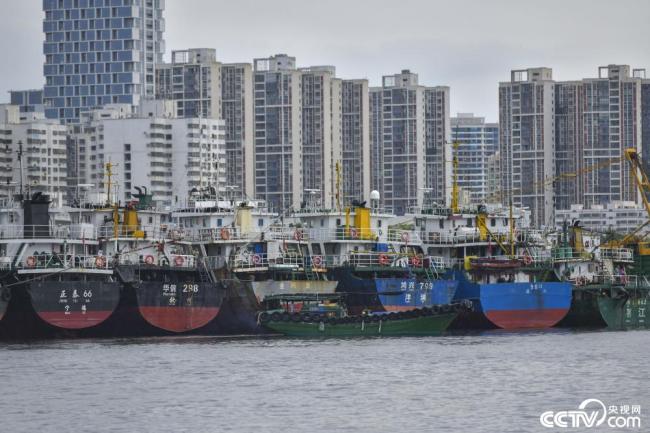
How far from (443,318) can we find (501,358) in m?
15.4

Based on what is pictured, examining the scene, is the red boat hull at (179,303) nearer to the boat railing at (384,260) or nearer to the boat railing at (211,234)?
the boat railing at (211,234)

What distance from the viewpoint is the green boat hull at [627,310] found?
A: 10812 cm

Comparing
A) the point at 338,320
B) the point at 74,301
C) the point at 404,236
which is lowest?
the point at 338,320

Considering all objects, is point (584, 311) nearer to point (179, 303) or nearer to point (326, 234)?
point (326, 234)

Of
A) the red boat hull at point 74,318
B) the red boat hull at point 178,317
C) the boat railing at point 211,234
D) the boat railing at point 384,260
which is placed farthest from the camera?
the boat railing at point 384,260

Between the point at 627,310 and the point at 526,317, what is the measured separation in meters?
7.29

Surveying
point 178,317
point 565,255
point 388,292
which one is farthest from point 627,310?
point 178,317

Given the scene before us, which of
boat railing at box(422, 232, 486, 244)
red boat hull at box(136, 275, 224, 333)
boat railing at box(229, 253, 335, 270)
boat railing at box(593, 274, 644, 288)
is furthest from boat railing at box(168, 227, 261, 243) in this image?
boat railing at box(593, 274, 644, 288)

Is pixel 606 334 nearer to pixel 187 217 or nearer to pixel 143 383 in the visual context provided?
pixel 187 217

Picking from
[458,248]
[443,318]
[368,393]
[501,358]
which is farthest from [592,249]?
[368,393]

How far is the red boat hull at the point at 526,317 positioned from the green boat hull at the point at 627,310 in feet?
8.49

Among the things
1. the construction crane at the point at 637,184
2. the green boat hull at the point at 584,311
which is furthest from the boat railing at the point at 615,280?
the construction crane at the point at 637,184

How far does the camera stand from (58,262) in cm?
9244

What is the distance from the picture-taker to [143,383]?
72.4 m
